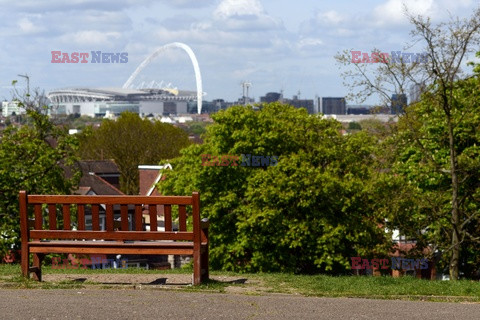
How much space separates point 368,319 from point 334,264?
1193 inches

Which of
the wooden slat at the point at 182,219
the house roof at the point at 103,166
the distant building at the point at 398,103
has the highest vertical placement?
the distant building at the point at 398,103

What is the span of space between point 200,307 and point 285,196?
1179 inches

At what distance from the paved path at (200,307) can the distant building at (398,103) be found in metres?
10.4

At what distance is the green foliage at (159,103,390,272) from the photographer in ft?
132

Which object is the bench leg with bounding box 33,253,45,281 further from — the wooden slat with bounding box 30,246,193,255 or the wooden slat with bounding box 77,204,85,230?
the wooden slat with bounding box 77,204,85,230

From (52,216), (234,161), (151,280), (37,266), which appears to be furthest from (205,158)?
(52,216)

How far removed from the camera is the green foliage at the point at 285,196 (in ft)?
132

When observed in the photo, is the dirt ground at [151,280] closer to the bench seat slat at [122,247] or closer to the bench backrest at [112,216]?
the bench seat slat at [122,247]

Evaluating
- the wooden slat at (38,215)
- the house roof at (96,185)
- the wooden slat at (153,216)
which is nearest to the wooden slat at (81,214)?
the wooden slat at (38,215)

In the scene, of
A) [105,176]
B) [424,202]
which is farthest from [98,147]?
[424,202]

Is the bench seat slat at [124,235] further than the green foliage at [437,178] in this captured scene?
No

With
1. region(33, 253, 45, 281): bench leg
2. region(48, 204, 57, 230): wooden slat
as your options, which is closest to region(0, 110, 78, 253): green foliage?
region(33, 253, 45, 281): bench leg

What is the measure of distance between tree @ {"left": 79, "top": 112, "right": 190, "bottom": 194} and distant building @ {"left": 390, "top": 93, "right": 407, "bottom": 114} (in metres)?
76.8

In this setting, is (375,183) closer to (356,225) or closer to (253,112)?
(356,225)
